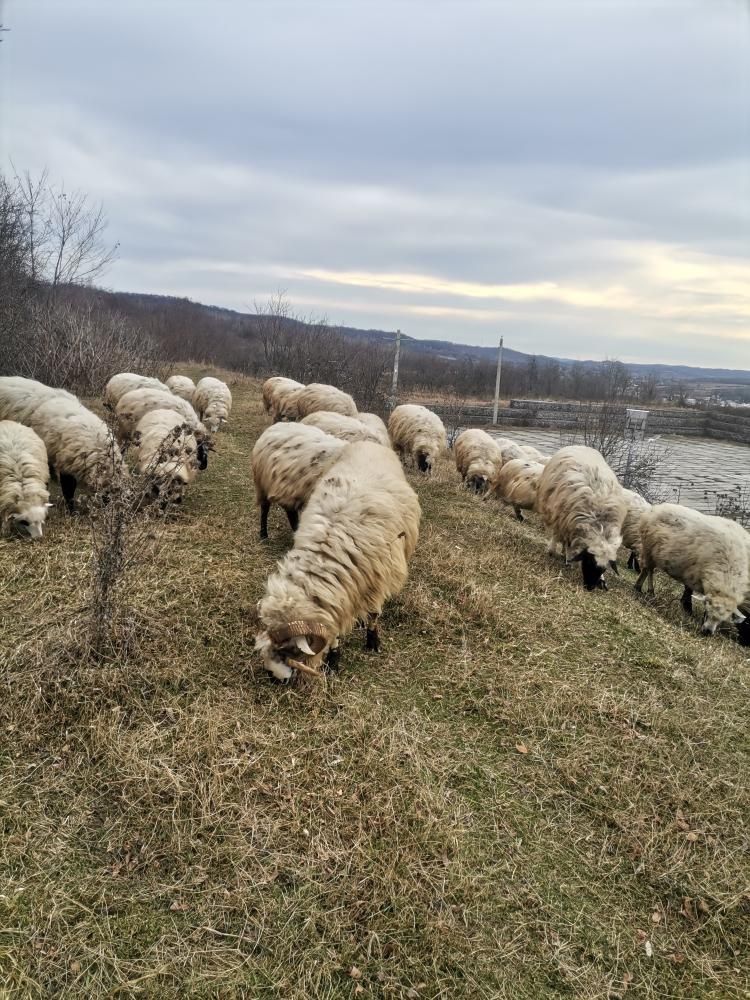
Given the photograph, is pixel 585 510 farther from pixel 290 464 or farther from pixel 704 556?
pixel 290 464

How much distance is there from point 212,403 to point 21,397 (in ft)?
23.9

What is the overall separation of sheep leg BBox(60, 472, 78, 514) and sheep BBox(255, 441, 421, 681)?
4.15m

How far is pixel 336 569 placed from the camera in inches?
190

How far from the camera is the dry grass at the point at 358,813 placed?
9.56 feet

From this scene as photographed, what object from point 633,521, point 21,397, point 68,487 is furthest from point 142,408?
point 633,521

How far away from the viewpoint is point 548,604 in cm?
685

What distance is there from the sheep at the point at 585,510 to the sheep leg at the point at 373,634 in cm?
379

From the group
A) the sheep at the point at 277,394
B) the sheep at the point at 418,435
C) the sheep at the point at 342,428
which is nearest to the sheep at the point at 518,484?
the sheep at the point at 418,435

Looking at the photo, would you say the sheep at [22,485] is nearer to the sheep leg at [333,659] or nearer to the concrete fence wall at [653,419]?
the sheep leg at [333,659]

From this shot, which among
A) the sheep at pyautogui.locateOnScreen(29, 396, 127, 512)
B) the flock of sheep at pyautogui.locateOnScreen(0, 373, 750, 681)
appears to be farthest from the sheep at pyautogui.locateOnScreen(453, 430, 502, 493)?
the sheep at pyautogui.locateOnScreen(29, 396, 127, 512)

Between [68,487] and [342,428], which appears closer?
[68,487]

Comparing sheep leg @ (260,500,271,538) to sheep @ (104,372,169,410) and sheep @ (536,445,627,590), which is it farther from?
sheep @ (104,372,169,410)

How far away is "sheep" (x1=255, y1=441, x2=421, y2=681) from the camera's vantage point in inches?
177

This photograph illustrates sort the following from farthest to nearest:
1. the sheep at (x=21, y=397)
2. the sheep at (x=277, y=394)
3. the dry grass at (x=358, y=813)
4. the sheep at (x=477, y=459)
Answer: the sheep at (x=277, y=394) → the sheep at (x=477, y=459) → the sheep at (x=21, y=397) → the dry grass at (x=358, y=813)
